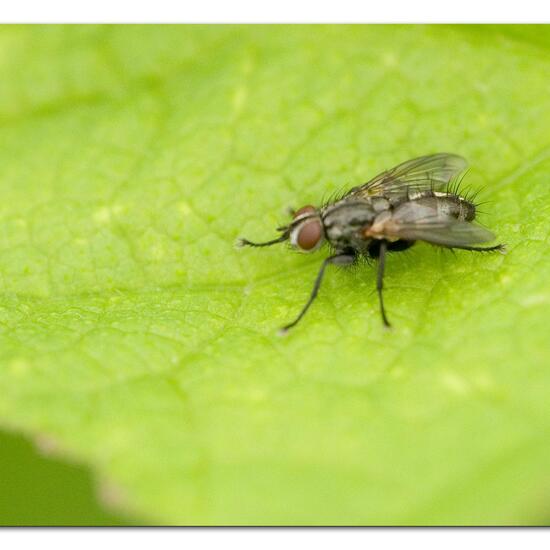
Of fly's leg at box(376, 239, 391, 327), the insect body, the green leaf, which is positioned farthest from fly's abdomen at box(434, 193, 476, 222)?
fly's leg at box(376, 239, 391, 327)

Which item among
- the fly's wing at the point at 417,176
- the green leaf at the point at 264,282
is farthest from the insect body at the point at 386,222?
the green leaf at the point at 264,282

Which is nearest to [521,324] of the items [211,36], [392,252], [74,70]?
[392,252]

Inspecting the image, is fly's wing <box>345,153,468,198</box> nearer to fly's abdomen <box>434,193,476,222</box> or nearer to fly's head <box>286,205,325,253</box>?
fly's abdomen <box>434,193,476,222</box>

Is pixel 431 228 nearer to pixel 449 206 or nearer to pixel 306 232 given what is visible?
pixel 449 206

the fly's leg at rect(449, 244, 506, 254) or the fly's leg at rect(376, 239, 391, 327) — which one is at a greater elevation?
the fly's leg at rect(449, 244, 506, 254)

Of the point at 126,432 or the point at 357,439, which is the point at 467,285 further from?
the point at 126,432

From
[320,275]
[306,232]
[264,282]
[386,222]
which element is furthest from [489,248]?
[264,282]

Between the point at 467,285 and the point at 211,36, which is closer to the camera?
the point at 467,285
